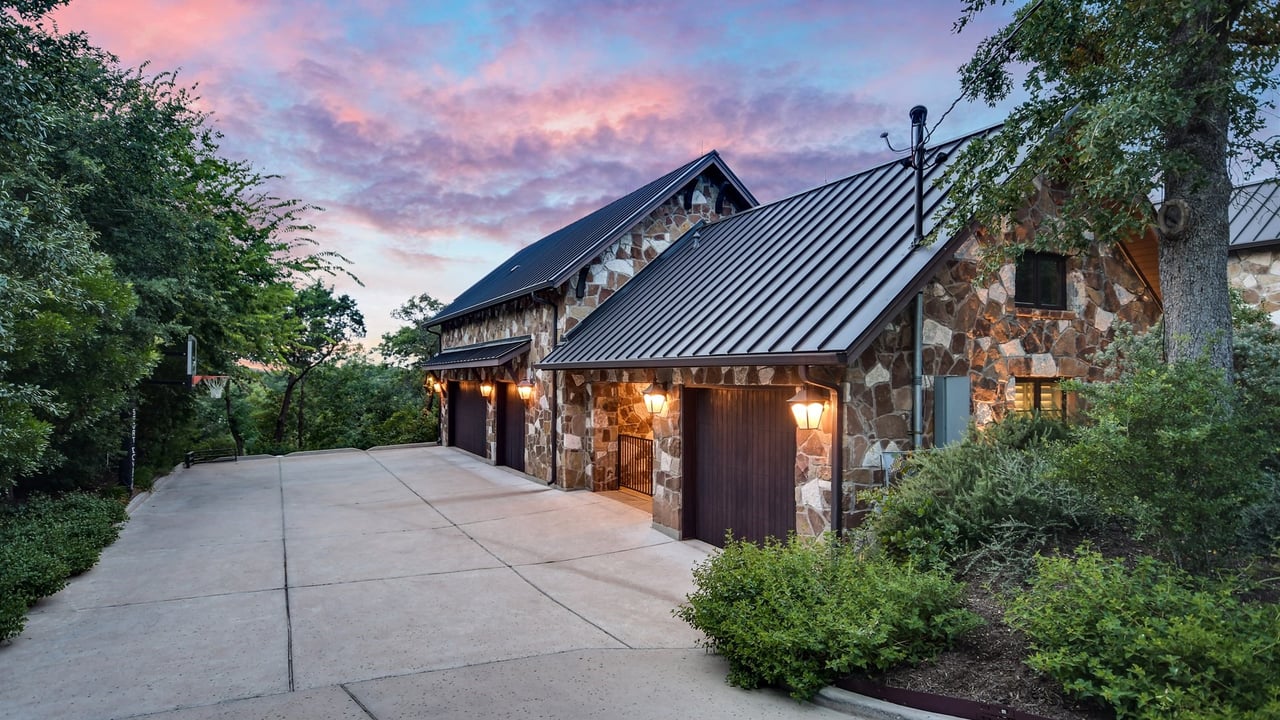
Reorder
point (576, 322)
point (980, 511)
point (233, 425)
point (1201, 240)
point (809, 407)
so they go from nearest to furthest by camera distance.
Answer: point (1201, 240)
point (980, 511)
point (809, 407)
point (576, 322)
point (233, 425)

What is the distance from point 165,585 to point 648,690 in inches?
256

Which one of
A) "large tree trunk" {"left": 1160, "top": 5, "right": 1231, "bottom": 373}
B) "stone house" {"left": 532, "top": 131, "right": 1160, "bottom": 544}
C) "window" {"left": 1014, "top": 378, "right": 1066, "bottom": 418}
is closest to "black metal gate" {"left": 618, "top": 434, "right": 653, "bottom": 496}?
"stone house" {"left": 532, "top": 131, "right": 1160, "bottom": 544}

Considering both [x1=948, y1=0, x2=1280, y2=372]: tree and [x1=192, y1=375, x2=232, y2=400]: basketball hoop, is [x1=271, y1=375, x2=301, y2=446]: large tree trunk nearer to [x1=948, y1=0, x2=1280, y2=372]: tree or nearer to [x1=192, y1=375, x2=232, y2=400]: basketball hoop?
[x1=192, y1=375, x2=232, y2=400]: basketball hoop

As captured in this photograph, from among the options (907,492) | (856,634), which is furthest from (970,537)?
(856,634)

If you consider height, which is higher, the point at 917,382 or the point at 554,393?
the point at 917,382

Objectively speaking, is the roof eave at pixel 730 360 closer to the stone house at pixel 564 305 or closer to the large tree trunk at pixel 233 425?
the stone house at pixel 564 305

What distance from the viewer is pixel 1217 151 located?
6.00 m

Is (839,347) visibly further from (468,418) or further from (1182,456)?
(468,418)

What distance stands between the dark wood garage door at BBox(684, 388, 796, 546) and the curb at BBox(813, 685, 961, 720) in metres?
3.66

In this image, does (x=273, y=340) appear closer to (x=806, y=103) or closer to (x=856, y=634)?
(x=806, y=103)

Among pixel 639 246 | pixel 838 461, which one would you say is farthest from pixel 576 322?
pixel 838 461

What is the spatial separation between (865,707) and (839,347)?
345cm

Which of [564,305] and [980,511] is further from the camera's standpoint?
[564,305]

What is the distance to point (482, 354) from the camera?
17875mm
